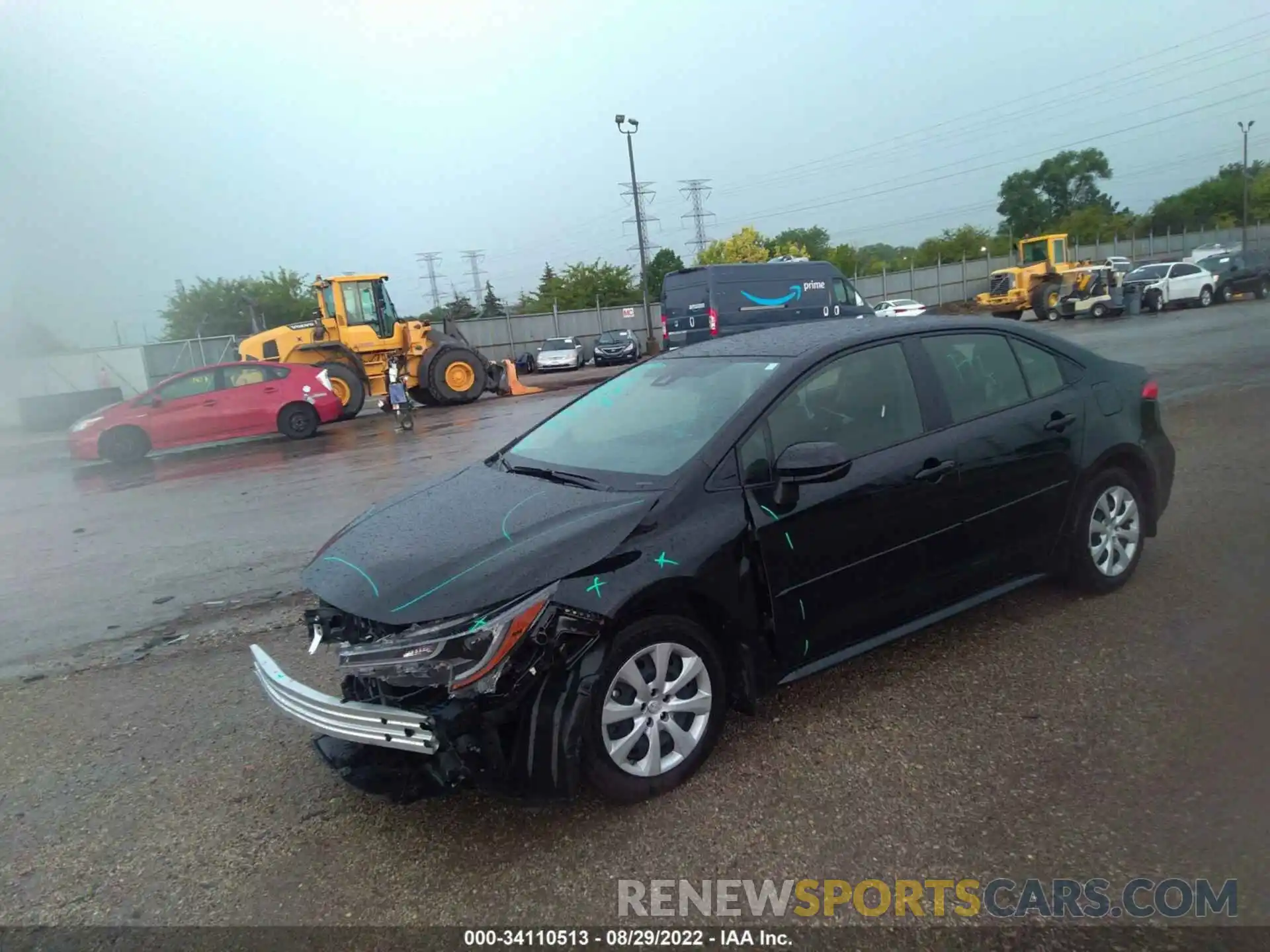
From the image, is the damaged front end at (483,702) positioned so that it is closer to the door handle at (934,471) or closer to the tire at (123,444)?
the door handle at (934,471)

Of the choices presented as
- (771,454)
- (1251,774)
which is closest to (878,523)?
(771,454)

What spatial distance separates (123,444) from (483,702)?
14616 mm

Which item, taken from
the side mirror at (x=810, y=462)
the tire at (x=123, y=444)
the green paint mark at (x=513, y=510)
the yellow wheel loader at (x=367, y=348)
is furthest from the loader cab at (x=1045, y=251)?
the green paint mark at (x=513, y=510)

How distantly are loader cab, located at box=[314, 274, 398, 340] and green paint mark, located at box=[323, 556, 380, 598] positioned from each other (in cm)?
1731

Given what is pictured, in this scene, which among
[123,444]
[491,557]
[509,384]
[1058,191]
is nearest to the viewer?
[491,557]

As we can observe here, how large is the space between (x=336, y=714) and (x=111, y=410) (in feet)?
47.4

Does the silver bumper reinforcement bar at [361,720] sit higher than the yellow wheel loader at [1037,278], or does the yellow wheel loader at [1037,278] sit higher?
the yellow wheel loader at [1037,278]

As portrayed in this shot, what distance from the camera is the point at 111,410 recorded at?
48.8ft

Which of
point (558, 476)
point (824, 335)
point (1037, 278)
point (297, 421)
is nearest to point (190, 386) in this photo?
point (297, 421)

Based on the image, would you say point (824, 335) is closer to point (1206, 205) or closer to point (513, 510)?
point (513, 510)

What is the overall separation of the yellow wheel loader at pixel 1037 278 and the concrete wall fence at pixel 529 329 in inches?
460

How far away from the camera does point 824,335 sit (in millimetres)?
4086

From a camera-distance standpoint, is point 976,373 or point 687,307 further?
point 687,307

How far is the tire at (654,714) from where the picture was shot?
2938mm
